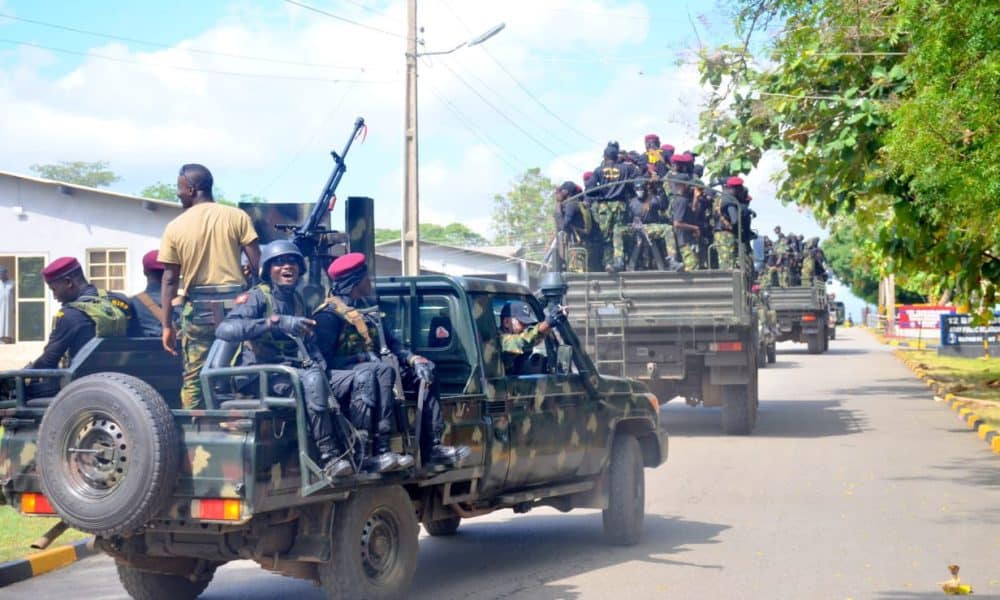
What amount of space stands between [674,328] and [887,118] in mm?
3614

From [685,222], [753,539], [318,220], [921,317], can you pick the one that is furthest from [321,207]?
[921,317]

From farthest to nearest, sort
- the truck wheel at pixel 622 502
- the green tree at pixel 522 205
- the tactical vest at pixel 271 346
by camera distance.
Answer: the green tree at pixel 522 205 → the truck wheel at pixel 622 502 → the tactical vest at pixel 271 346

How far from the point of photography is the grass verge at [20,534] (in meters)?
8.52

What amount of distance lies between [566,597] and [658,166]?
1050 cm

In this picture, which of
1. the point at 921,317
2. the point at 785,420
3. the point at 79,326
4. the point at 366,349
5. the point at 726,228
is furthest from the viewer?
the point at 921,317

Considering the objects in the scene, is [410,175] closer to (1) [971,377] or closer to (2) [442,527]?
(2) [442,527]

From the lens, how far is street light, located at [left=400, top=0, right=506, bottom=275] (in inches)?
829

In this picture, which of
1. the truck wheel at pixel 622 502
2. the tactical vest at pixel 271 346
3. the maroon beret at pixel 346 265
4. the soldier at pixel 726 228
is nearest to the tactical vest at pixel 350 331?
the maroon beret at pixel 346 265

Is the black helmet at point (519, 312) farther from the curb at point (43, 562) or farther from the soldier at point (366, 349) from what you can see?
the curb at point (43, 562)

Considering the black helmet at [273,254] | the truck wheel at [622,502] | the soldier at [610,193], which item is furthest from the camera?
the soldier at [610,193]

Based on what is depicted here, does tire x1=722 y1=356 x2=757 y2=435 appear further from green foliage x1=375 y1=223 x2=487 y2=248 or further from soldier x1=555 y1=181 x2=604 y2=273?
green foliage x1=375 y1=223 x2=487 y2=248

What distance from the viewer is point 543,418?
8.24m

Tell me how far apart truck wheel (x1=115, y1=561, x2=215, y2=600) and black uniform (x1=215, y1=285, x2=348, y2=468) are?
141 centimetres

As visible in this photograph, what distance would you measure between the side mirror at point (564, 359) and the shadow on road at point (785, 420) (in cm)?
822
